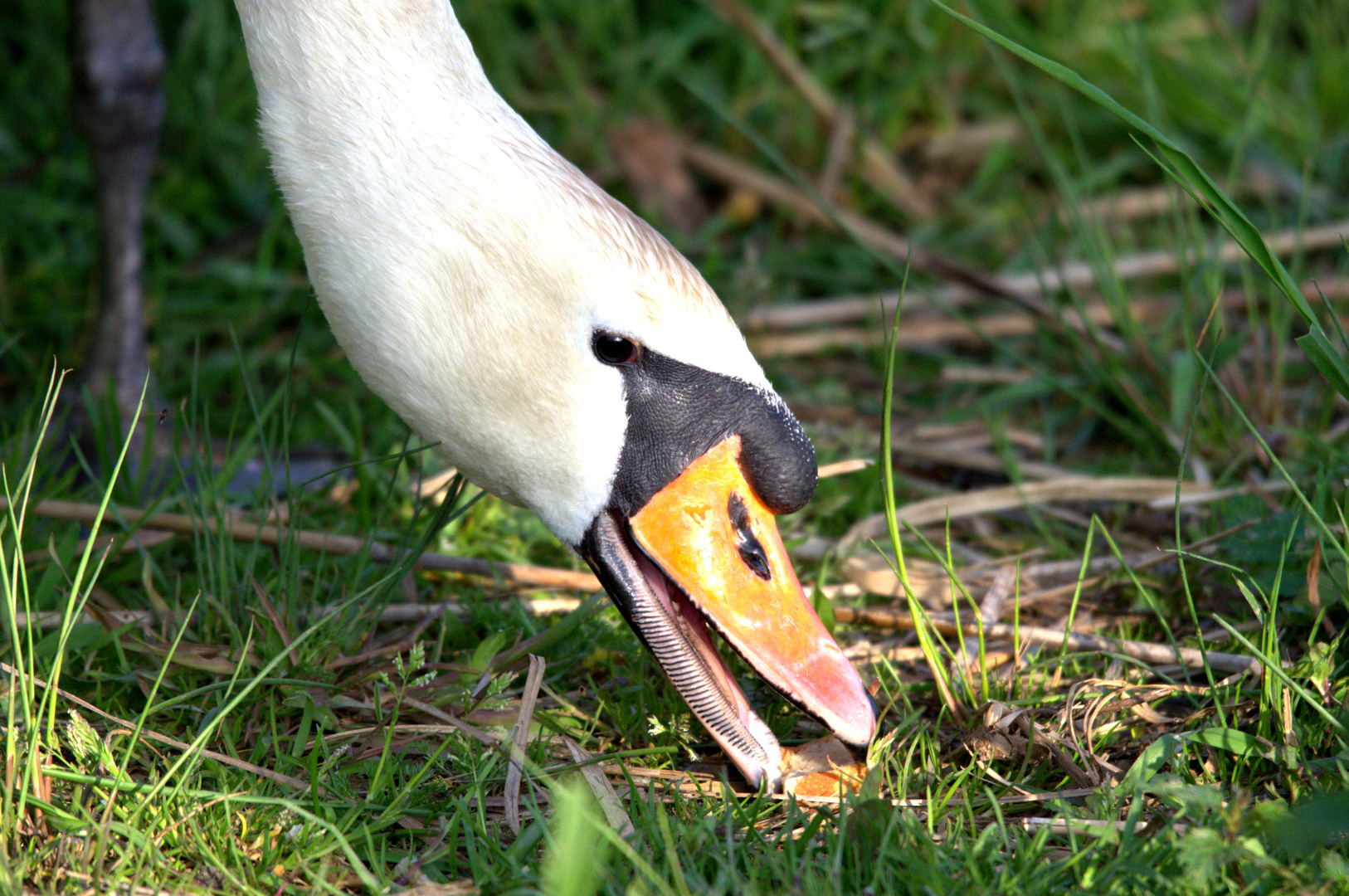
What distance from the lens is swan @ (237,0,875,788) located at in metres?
2.15

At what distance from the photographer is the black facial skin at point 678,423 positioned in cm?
218

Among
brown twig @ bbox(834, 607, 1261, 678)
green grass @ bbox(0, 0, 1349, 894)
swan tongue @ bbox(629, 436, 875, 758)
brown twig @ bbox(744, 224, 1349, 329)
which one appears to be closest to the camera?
green grass @ bbox(0, 0, 1349, 894)

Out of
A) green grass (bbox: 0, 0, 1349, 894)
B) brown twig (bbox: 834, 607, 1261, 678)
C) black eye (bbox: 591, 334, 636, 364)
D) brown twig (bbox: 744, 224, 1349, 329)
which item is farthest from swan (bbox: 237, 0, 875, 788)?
brown twig (bbox: 744, 224, 1349, 329)

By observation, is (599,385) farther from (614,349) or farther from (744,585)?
(744,585)

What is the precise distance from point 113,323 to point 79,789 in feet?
6.38

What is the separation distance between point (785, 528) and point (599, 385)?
1.04m

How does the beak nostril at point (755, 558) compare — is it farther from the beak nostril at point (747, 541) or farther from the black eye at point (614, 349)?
the black eye at point (614, 349)

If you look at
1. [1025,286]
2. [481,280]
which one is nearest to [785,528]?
[481,280]

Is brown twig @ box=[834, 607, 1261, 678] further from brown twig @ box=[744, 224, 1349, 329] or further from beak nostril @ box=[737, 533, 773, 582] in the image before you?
brown twig @ box=[744, 224, 1349, 329]

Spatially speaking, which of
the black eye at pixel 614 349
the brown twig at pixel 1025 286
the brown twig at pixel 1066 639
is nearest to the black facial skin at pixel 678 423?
the black eye at pixel 614 349

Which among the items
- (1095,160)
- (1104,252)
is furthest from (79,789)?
(1095,160)

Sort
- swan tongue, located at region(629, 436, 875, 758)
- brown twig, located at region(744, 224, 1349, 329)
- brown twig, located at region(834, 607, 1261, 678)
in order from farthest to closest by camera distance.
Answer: brown twig, located at region(744, 224, 1349, 329) → brown twig, located at region(834, 607, 1261, 678) → swan tongue, located at region(629, 436, 875, 758)

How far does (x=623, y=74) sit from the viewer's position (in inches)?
192

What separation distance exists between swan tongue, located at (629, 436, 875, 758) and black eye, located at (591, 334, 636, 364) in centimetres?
22
